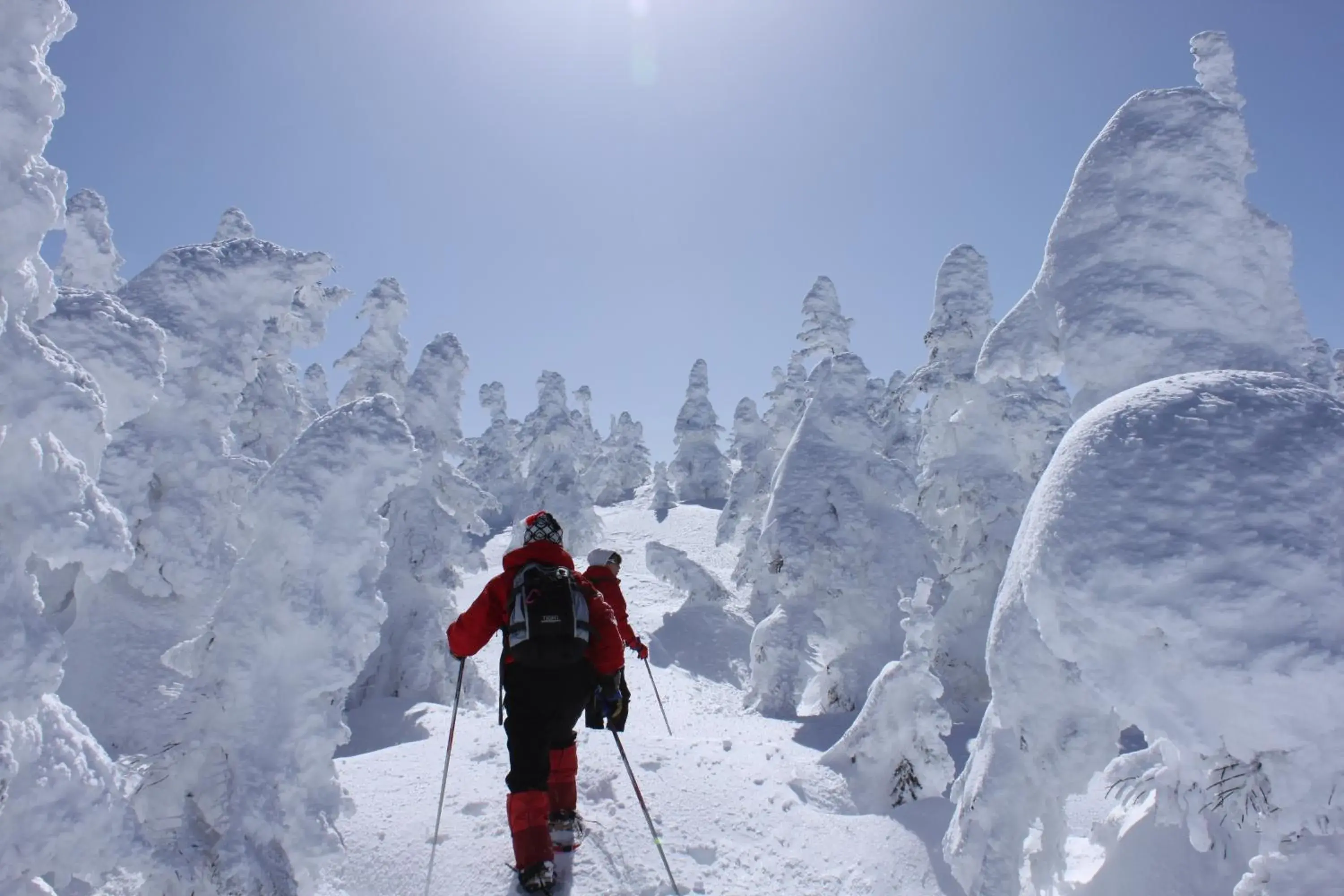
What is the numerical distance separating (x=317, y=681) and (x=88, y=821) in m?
1.96

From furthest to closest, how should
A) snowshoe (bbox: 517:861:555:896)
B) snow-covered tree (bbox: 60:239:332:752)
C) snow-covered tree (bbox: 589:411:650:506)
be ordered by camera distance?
snow-covered tree (bbox: 589:411:650:506), snow-covered tree (bbox: 60:239:332:752), snowshoe (bbox: 517:861:555:896)

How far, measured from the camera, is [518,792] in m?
5.00

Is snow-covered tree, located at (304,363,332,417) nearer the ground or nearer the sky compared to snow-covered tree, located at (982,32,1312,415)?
nearer the sky

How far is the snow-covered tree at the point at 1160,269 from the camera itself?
7.22 meters

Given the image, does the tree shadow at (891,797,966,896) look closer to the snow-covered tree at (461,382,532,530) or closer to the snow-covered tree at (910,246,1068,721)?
the snow-covered tree at (910,246,1068,721)

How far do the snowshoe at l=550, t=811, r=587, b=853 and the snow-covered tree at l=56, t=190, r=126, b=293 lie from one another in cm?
2039

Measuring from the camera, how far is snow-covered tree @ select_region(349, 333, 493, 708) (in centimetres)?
1867

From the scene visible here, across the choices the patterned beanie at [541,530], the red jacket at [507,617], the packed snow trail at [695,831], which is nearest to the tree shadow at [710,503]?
the packed snow trail at [695,831]

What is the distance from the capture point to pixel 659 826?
6.14 meters

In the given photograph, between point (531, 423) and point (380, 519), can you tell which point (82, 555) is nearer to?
point (380, 519)

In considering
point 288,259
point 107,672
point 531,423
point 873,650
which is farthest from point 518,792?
point 531,423

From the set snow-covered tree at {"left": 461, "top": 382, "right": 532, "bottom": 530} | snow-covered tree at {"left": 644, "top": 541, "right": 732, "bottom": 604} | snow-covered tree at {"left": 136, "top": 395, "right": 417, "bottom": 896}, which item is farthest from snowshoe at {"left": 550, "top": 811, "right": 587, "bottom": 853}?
snow-covered tree at {"left": 461, "top": 382, "right": 532, "bottom": 530}

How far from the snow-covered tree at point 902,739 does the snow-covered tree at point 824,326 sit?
706 inches

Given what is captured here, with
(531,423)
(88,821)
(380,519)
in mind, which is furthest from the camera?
(531,423)
